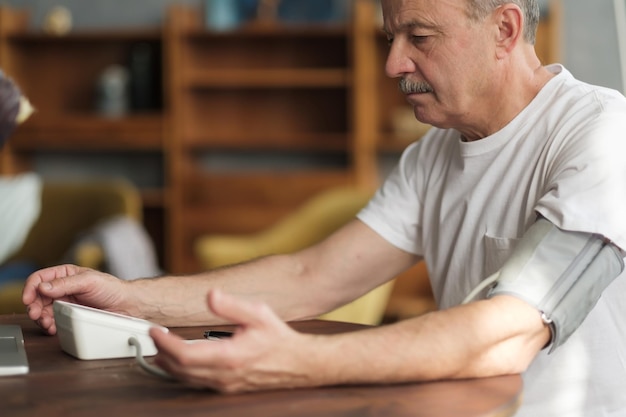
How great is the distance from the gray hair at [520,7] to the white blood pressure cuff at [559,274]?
0.43 metres

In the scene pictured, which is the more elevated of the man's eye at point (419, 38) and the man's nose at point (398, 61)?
the man's eye at point (419, 38)

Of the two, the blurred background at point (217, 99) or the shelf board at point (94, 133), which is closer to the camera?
the blurred background at point (217, 99)

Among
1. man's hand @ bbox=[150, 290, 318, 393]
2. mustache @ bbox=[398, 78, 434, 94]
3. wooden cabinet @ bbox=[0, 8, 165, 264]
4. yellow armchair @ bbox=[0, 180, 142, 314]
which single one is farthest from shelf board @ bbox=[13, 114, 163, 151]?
man's hand @ bbox=[150, 290, 318, 393]

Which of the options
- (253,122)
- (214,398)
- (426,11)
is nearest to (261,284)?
(426,11)

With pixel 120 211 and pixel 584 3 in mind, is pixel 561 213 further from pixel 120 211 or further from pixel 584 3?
pixel 584 3

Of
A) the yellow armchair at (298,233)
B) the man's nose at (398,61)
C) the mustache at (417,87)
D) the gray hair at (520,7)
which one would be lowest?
Answer: the yellow armchair at (298,233)

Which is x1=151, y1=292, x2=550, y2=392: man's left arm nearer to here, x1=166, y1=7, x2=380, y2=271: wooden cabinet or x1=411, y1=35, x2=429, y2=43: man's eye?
x1=411, y1=35, x2=429, y2=43: man's eye

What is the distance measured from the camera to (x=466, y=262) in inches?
73.0

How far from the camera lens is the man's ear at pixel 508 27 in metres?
1.77

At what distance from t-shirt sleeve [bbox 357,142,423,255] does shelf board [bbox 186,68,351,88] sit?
4.06 m

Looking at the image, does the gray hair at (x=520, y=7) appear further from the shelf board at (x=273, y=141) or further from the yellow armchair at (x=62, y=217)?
the shelf board at (x=273, y=141)

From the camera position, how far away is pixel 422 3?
1735mm

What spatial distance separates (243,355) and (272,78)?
503 cm

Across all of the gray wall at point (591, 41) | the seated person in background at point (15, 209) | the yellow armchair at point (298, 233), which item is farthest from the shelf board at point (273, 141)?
the seated person in background at point (15, 209)
